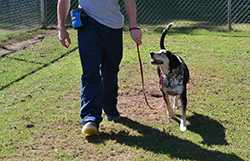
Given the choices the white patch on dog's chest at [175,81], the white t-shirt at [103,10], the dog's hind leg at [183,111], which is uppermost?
the white t-shirt at [103,10]

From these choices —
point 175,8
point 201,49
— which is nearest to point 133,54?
point 201,49

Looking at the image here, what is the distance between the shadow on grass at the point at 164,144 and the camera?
5316 millimetres

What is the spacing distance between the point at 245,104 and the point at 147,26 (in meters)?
7.20

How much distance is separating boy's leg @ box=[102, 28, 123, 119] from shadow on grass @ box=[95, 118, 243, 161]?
31cm

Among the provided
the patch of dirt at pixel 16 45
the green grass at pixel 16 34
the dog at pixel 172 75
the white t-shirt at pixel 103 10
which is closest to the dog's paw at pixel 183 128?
the dog at pixel 172 75

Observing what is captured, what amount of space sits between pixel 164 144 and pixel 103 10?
1375mm

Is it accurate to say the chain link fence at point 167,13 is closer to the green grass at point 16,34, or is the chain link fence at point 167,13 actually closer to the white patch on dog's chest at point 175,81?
the green grass at point 16,34

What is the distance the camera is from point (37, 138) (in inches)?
232

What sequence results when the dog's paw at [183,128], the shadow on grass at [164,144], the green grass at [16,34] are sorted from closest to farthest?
the shadow on grass at [164,144], the dog's paw at [183,128], the green grass at [16,34]

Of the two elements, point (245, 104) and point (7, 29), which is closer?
point (245, 104)

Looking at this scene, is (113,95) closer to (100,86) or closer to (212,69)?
(100,86)

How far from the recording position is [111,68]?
615 cm

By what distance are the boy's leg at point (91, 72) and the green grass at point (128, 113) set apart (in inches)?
10.1

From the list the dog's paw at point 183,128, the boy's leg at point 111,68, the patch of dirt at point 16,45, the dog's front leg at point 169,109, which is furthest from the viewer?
the patch of dirt at point 16,45
